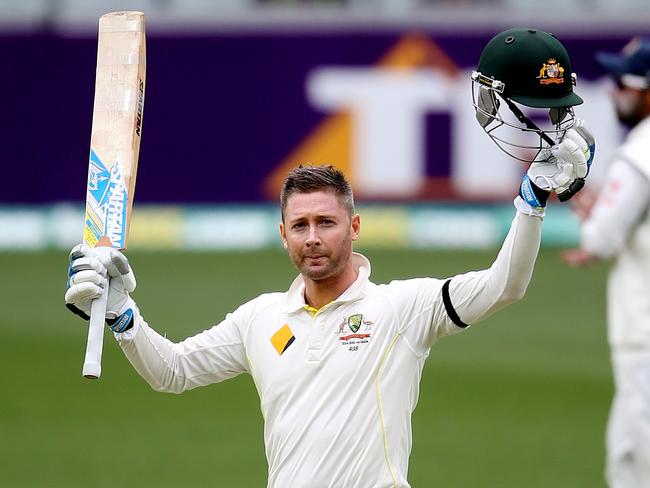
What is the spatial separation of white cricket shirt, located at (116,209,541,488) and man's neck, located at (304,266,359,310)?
1.1 inches

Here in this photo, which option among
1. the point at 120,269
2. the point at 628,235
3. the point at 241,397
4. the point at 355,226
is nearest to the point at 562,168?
the point at 355,226

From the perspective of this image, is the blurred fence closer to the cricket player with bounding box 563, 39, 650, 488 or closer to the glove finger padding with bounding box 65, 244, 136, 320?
the cricket player with bounding box 563, 39, 650, 488

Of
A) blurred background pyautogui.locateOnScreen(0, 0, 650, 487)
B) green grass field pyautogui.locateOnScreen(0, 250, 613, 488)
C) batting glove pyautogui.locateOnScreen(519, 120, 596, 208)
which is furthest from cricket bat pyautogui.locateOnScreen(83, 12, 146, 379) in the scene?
blurred background pyautogui.locateOnScreen(0, 0, 650, 487)

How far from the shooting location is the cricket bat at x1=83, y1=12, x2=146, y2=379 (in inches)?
173

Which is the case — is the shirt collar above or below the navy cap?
below

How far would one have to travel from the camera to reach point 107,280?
4121 mm

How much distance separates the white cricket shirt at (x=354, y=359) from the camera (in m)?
3.88

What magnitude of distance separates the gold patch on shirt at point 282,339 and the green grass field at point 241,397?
3518 millimetres

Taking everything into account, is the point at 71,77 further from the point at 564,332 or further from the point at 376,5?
the point at 564,332

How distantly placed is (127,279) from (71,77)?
926cm

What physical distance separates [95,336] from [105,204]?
20.6 inches

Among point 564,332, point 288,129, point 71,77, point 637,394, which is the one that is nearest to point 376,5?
point 288,129

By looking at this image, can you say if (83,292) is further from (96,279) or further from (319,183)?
(319,183)

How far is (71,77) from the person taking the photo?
516 inches
